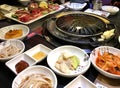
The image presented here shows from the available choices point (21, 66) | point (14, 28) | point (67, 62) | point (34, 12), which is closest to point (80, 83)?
point (67, 62)

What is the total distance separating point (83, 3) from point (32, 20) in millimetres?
769

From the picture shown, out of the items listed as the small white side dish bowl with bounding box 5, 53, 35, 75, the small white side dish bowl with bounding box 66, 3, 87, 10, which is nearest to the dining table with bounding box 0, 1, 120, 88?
the small white side dish bowl with bounding box 5, 53, 35, 75

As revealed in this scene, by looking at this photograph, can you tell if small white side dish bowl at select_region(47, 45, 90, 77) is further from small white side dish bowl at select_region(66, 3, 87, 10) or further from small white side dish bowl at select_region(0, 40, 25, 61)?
small white side dish bowl at select_region(66, 3, 87, 10)

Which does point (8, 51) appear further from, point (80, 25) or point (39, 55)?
point (80, 25)

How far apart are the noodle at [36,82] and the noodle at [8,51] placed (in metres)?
0.28

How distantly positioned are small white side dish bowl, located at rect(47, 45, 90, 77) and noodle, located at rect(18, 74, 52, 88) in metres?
0.09

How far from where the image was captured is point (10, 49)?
45.8 inches

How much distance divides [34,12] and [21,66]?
849 millimetres

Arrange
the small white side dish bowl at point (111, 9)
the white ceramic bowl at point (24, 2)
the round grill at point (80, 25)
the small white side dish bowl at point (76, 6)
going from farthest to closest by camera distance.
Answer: the white ceramic bowl at point (24, 2), the small white side dish bowl at point (76, 6), the small white side dish bowl at point (111, 9), the round grill at point (80, 25)

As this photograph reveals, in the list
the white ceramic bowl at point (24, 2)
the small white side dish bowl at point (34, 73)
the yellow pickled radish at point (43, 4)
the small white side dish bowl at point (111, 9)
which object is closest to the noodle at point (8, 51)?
the small white side dish bowl at point (34, 73)

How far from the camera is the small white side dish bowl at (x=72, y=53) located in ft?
3.21

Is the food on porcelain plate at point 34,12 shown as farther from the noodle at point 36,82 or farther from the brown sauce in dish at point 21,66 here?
the noodle at point 36,82

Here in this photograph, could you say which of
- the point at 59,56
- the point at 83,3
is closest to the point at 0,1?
the point at 83,3

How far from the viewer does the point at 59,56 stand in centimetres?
113
